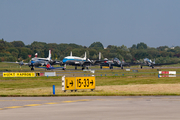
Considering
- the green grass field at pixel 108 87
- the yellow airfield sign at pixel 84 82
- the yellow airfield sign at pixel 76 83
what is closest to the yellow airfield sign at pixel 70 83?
the yellow airfield sign at pixel 76 83

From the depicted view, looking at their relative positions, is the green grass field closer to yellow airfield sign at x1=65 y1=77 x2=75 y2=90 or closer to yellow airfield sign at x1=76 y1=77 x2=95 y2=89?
yellow airfield sign at x1=76 y1=77 x2=95 y2=89

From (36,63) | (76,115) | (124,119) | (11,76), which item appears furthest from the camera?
(36,63)

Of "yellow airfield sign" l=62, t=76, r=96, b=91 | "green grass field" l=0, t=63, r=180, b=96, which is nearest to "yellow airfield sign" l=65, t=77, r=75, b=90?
"yellow airfield sign" l=62, t=76, r=96, b=91

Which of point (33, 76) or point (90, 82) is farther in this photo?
point (33, 76)

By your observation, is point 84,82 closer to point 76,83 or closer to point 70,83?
point 76,83

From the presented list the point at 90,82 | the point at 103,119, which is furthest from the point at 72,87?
the point at 103,119

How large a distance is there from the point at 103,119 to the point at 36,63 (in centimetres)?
9350

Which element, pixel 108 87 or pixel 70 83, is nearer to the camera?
pixel 70 83

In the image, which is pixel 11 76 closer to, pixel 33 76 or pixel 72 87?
pixel 33 76

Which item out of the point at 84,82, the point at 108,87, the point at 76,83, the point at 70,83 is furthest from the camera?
the point at 108,87

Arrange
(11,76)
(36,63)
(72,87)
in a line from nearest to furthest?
1. (72,87)
2. (11,76)
3. (36,63)

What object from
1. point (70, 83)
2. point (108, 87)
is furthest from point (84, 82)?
point (108, 87)

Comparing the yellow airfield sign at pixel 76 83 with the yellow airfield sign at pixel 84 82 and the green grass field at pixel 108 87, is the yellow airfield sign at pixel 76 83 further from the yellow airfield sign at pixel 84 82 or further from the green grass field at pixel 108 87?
the green grass field at pixel 108 87

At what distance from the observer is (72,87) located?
26656 millimetres
